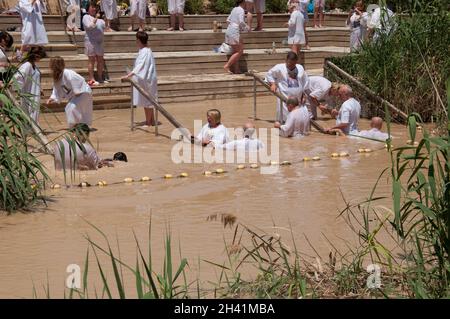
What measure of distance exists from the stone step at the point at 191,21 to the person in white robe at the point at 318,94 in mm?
6014

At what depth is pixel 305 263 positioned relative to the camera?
820cm

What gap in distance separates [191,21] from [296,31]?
271 cm

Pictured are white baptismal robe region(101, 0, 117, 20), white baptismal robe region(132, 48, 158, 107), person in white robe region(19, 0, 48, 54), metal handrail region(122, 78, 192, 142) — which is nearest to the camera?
metal handrail region(122, 78, 192, 142)

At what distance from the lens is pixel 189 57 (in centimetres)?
2166

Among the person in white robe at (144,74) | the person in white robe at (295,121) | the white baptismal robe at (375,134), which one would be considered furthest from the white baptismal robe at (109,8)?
the white baptismal robe at (375,134)

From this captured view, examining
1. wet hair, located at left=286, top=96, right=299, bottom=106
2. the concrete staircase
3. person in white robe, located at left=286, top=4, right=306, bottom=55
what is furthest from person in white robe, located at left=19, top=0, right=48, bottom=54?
person in white robe, located at left=286, top=4, right=306, bottom=55

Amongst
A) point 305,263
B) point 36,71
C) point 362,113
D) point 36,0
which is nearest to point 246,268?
point 305,263

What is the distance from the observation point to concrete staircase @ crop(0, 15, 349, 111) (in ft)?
65.1

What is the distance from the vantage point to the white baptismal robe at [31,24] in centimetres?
1898

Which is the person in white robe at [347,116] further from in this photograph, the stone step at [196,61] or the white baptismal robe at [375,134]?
the stone step at [196,61]

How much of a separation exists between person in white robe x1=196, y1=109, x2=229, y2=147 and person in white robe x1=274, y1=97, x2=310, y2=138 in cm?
146

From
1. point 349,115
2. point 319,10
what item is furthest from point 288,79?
Result: point 319,10

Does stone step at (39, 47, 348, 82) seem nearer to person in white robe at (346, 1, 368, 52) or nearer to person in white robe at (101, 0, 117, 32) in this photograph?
person in white robe at (346, 1, 368, 52)
